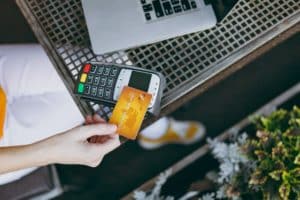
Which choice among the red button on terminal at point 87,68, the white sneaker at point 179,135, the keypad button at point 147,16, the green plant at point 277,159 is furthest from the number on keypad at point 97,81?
the white sneaker at point 179,135

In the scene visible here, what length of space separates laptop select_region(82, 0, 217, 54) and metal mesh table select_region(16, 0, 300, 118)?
19 mm

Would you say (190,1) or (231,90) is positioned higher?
(190,1)

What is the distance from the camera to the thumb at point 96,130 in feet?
2.48

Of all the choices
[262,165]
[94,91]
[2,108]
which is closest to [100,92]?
[94,91]

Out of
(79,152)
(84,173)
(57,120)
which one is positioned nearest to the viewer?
(79,152)

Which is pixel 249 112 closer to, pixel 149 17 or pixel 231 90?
pixel 231 90

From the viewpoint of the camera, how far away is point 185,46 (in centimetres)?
87

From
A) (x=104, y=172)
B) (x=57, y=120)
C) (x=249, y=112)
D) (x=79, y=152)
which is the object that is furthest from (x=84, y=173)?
(x=79, y=152)

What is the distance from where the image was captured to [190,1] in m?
0.86

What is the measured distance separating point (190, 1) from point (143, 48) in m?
0.13

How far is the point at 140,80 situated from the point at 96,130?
0.41 feet

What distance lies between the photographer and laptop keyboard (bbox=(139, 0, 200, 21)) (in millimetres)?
857

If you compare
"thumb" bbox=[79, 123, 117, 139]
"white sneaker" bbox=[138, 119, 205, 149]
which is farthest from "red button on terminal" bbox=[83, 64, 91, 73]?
"white sneaker" bbox=[138, 119, 205, 149]

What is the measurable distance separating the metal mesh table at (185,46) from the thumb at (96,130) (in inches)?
3.5
